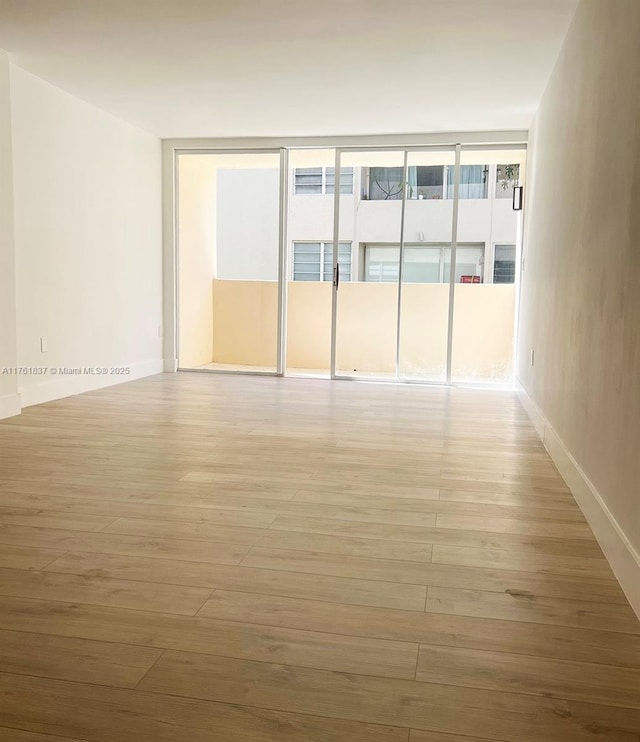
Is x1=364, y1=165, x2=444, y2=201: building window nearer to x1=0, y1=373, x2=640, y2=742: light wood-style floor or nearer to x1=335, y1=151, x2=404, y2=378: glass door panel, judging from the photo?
x1=335, y1=151, x2=404, y2=378: glass door panel

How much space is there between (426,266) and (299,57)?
9.88 ft

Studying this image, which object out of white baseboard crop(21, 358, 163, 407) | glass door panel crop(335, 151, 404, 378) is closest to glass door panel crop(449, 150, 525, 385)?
glass door panel crop(335, 151, 404, 378)

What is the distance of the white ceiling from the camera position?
13.0ft

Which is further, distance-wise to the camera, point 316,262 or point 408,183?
point 316,262

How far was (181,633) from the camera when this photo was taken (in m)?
1.81

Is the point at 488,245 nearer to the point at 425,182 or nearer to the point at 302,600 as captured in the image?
the point at 425,182

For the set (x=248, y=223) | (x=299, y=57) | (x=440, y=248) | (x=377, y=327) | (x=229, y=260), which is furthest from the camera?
(x=229, y=260)

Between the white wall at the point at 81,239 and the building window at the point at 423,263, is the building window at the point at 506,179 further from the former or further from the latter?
the white wall at the point at 81,239

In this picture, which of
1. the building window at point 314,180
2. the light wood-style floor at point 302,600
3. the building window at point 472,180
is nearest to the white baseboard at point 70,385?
the light wood-style floor at point 302,600

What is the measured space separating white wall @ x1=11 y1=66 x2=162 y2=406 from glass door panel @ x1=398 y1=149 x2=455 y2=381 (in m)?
2.80

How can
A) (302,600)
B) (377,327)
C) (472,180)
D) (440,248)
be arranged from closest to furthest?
(302,600)
(472,180)
(440,248)
(377,327)

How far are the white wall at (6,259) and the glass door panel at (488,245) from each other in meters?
4.29

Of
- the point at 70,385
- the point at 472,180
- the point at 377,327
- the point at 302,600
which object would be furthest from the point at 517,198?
the point at 302,600

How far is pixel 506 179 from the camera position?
7098mm
